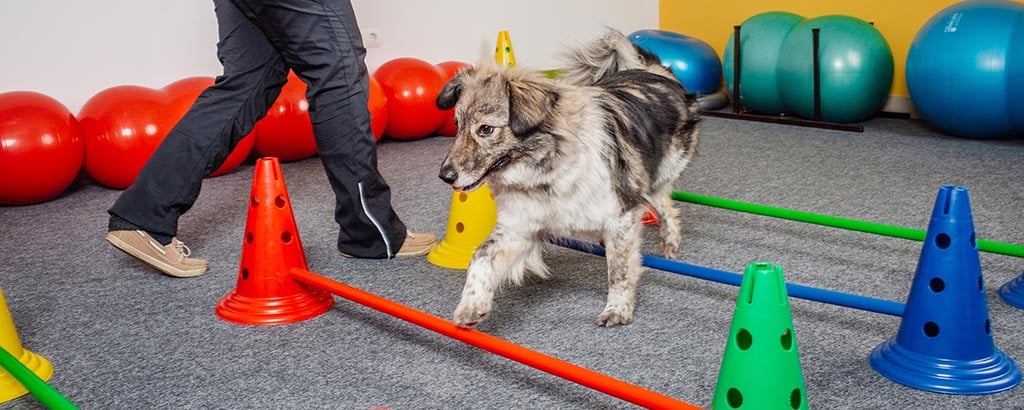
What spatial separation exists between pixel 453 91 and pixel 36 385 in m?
1.12

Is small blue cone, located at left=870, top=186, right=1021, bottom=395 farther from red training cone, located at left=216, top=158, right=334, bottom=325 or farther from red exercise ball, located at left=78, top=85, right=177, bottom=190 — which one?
red exercise ball, located at left=78, top=85, right=177, bottom=190

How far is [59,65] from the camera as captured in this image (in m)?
4.19

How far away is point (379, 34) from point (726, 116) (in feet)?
7.31

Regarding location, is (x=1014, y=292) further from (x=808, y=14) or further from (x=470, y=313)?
(x=808, y=14)

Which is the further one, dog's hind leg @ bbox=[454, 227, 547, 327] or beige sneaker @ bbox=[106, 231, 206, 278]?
beige sneaker @ bbox=[106, 231, 206, 278]

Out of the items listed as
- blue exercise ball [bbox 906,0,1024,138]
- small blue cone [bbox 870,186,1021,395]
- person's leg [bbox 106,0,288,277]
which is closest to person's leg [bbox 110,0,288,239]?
person's leg [bbox 106,0,288,277]

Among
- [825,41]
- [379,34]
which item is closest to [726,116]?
[825,41]

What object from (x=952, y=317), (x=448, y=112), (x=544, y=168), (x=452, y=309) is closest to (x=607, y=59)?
(x=544, y=168)

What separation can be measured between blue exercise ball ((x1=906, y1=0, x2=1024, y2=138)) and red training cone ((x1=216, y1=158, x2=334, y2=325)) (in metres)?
3.43

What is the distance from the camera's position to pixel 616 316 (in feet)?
7.29

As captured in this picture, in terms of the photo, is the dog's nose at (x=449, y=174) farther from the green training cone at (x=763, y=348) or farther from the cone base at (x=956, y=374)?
the cone base at (x=956, y=374)

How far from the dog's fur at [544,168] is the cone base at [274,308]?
1.66 feet

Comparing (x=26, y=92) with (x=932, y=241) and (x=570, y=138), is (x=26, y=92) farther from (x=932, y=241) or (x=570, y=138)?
(x=932, y=241)

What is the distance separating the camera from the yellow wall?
17.3 ft
